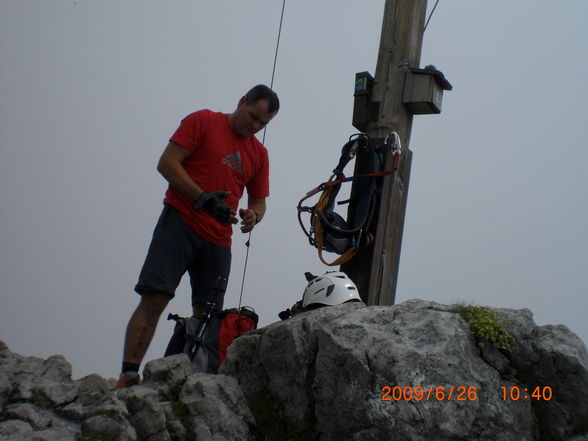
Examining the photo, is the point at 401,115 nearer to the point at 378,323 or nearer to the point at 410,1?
the point at 410,1

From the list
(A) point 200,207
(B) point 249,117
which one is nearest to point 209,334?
(A) point 200,207

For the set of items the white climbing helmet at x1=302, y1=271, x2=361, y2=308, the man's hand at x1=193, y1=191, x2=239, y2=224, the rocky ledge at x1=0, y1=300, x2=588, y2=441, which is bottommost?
the rocky ledge at x1=0, y1=300, x2=588, y2=441

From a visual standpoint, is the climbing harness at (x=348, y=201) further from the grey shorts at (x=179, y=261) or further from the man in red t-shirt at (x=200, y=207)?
the grey shorts at (x=179, y=261)

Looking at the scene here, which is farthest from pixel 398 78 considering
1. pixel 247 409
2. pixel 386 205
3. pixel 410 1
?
pixel 247 409

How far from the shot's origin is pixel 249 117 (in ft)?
15.0

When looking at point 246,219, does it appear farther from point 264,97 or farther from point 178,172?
point 264,97

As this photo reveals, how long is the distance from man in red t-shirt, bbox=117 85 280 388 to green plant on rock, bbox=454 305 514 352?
5.46ft

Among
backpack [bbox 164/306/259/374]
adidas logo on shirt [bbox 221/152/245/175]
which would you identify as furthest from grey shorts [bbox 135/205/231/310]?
adidas logo on shirt [bbox 221/152/245/175]

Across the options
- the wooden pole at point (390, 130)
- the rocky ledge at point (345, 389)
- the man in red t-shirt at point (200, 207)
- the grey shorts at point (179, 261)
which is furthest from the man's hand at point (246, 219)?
the rocky ledge at point (345, 389)

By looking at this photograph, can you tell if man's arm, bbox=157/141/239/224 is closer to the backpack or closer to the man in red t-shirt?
the man in red t-shirt

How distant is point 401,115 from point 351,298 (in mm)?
1729

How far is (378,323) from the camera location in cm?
345
